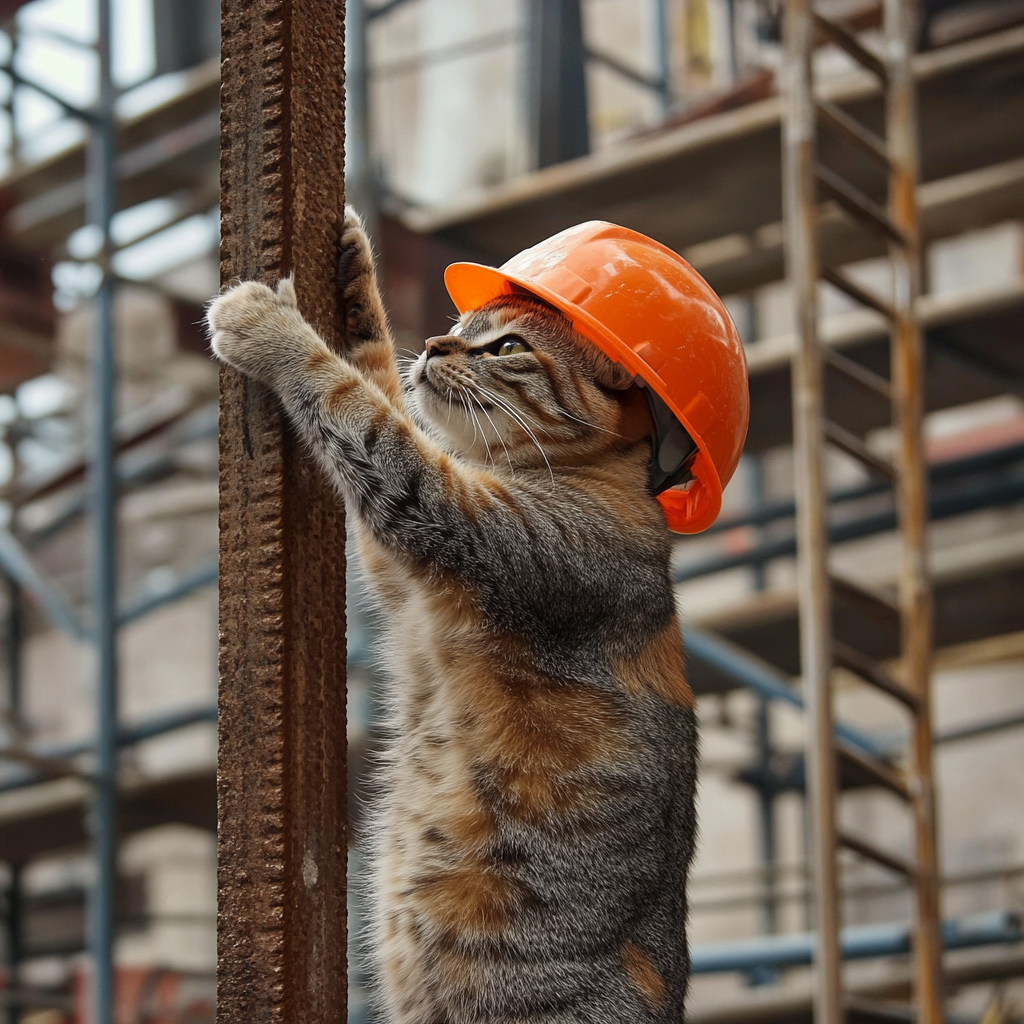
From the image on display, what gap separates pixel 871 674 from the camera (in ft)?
13.3

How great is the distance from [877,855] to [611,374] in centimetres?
233

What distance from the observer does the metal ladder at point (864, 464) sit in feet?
12.7

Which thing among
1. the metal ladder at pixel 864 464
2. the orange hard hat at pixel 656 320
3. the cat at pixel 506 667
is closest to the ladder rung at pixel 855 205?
the metal ladder at pixel 864 464

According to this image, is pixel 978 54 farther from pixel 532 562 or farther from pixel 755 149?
pixel 532 562

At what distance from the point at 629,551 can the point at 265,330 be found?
2.58 feet

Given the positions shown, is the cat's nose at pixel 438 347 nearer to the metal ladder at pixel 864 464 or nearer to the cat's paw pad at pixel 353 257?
the cat's paw pad at pixel 353 257

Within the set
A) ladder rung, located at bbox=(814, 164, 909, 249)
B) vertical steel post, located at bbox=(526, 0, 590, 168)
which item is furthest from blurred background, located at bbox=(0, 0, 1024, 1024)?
ladder rung, located at bbox=(814, 164, 909, 249)

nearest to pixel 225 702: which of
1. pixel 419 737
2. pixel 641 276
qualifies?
pixel 419 737

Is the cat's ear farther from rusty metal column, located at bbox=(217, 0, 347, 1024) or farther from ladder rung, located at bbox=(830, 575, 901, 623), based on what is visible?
ladder rung, located at bbox=(830, 575, 901, 623)

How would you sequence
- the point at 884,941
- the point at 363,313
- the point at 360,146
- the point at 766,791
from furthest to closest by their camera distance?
1. the point at 766,791
2. the point at 360,146
3. the point at 884,941
4. the point at 363,313

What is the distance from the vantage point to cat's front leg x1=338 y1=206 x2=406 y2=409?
6.68 feet

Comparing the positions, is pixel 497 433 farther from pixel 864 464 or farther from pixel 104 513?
pixel 104 513

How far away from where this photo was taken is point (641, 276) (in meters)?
2.32

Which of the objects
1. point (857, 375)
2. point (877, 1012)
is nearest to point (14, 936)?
point (877, 1012)
